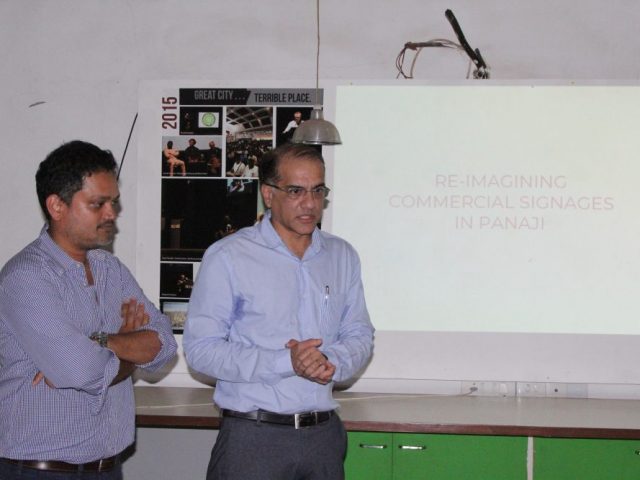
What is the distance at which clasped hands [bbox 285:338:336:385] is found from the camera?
2328 mm

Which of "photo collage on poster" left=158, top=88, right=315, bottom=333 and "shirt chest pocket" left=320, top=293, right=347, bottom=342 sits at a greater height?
"photo collage on poster" left=158, top=88, right=315, bottom=333

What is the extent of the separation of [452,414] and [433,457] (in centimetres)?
21

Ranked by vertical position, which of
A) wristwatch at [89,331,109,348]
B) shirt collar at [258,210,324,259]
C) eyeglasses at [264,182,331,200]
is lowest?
wristwatch at [89,331,109,348]

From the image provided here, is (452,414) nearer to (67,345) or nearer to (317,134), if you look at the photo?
(317,134)

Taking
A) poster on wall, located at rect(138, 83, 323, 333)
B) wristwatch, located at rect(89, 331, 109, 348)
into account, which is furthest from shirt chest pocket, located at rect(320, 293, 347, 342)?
poster on wall, located at rect(138, 83, 323, 333)

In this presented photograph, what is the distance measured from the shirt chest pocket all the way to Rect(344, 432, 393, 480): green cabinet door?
94 cm

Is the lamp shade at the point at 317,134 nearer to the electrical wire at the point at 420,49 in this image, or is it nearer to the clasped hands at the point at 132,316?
the electrical wire at the point at 420,49

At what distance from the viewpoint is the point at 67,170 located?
2.32 metres

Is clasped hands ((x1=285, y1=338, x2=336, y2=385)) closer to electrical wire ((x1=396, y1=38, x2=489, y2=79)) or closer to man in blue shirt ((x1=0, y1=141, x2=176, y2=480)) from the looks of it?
man in blue shirt ((x1=0, y1=141, x2=176, y2=480))

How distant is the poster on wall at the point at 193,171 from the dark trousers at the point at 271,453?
164 cm

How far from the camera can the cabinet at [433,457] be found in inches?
134

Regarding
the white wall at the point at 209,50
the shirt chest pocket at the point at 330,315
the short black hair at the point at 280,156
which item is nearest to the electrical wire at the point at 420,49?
the white wall at the point at 209,50

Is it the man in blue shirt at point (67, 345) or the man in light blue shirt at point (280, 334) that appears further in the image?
the man in light blue shirt at point (280, 334)

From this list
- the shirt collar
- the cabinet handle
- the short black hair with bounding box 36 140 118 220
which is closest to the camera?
the short black hair with bounding box 36 140 118 220
